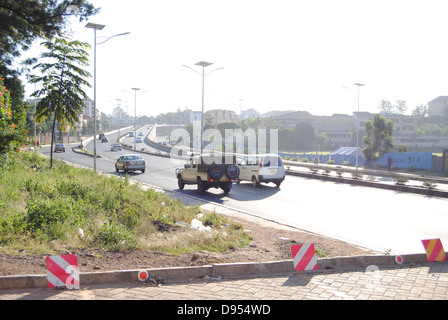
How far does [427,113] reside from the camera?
155 m

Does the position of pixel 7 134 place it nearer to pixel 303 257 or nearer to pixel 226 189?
pixel 303 257

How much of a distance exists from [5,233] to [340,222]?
910 centimetres

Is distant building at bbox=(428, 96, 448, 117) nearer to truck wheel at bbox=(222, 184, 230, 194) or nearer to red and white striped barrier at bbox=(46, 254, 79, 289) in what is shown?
truck wheel at bbox=(222, 184, 230, 194)

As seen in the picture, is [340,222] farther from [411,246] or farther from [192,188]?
[192,188]

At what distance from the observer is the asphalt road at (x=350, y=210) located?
10828 millimetres

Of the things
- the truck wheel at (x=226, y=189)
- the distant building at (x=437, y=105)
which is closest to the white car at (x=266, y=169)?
the truck wheel at (x=226, y=189)

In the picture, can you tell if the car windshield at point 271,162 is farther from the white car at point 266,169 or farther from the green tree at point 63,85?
the green tree at point 63,85

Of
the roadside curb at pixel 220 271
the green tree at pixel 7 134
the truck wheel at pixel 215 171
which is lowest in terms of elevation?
the roadside curb at pixel 220 271

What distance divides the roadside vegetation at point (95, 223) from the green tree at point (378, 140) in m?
37.5

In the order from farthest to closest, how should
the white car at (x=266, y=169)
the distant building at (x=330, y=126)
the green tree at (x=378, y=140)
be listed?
the distant building at (x=330, y=126), the green tree at (x=378, y=140), the white car at (x=266, y=169)

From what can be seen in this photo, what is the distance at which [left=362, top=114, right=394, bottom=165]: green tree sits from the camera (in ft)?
149

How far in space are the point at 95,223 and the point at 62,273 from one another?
3.52 m

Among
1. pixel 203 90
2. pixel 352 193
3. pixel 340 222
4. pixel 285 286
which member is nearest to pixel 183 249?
pixel 285 286

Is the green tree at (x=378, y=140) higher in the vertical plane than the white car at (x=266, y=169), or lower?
higher
